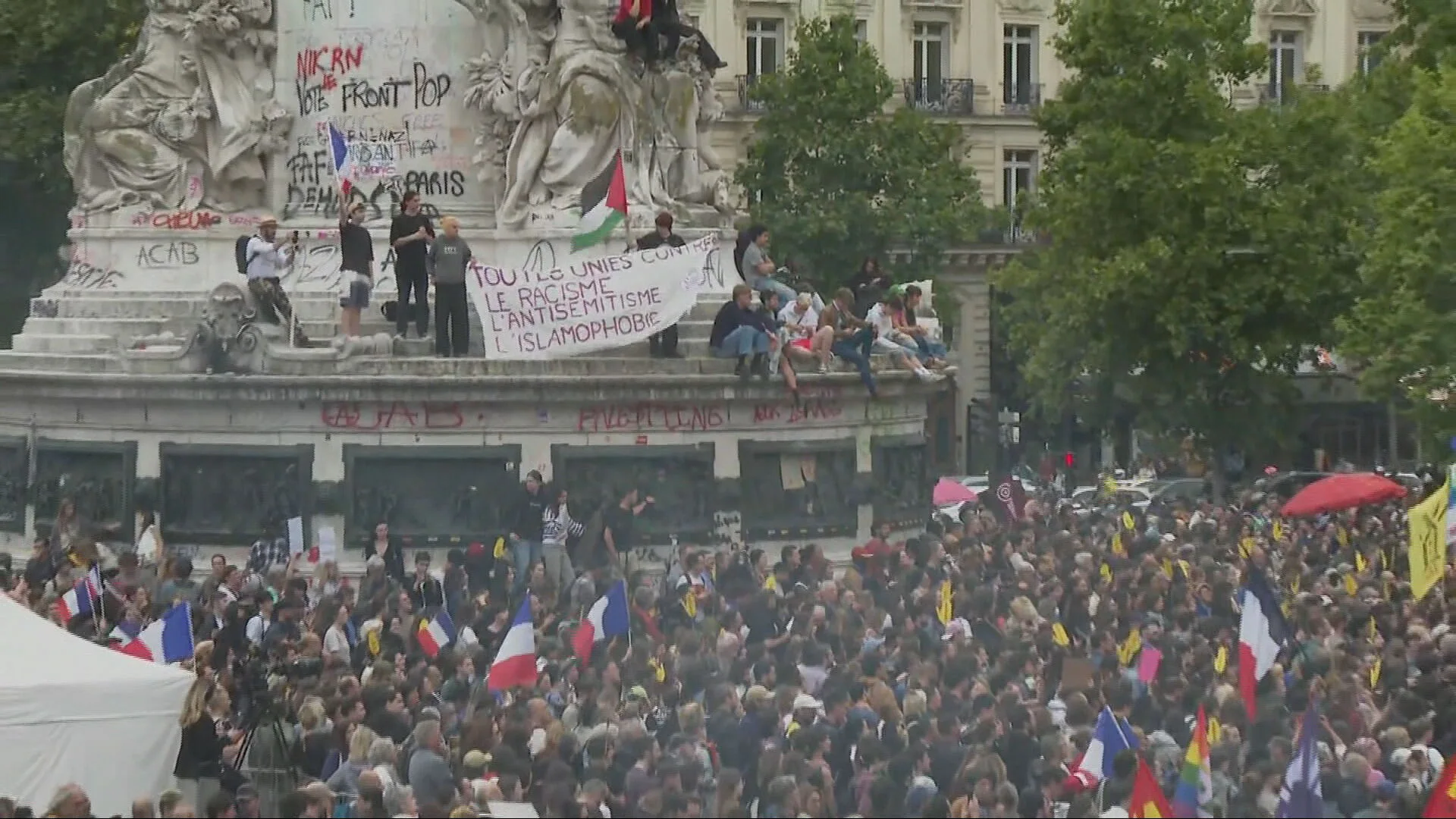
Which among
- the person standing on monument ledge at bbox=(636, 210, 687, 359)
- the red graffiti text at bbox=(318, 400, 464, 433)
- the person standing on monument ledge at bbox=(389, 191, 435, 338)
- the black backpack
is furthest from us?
the black backpack

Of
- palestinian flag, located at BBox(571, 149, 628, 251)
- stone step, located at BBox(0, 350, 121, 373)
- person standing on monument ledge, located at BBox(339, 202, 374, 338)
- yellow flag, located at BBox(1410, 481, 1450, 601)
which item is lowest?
yellow flag, located at BBox(1410, 481, 1450, 601)

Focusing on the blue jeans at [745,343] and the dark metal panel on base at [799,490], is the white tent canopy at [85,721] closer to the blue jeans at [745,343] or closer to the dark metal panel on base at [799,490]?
the blue jeans at [745,343]

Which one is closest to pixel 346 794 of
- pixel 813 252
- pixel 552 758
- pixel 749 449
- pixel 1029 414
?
pixel 552 758

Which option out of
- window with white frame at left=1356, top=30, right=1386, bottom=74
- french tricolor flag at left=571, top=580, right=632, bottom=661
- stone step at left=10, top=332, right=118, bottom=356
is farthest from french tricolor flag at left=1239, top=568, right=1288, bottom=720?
window with white frame at left=1356, top=30, right=1386, bottom=74

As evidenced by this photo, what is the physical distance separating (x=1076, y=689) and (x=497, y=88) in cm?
1669

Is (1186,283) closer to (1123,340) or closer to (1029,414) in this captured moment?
(1123,340)

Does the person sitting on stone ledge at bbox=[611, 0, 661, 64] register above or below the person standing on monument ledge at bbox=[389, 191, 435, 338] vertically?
above

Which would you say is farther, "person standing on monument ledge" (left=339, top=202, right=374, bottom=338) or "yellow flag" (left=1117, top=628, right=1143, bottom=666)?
"person standing on monument ledge" (left=339, top=202, right=374, bottom=338)

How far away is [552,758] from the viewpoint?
1830 centimetres

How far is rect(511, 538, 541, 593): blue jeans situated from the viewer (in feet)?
103

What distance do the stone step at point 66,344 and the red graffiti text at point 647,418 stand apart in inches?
211

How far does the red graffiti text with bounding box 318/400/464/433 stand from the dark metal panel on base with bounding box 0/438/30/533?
13.2 feet

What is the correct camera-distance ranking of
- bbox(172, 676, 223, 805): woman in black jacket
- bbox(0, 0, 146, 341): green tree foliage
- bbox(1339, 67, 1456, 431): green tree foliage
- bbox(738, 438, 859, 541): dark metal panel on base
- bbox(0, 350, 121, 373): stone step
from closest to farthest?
bbox(172, 676, 223, 805): woman in black jacket
bbox(738, 438, 859, 541): dark metal panel on base
bbox(0, 350, 121, 373): stone step
bbox(1339, 67, 1456, 431): green tree foliage
bbox(0, 0, 146, 341): green tree foliage

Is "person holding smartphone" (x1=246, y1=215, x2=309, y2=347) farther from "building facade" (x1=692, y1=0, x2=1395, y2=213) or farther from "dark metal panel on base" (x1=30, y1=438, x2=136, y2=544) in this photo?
"building facade" (x1=692, y1=0, x2=1395, y2=213)
